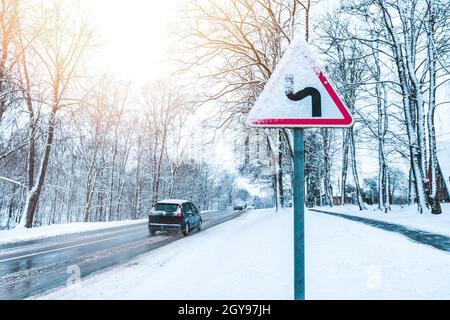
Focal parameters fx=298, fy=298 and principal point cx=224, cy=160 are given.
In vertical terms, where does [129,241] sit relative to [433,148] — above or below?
below

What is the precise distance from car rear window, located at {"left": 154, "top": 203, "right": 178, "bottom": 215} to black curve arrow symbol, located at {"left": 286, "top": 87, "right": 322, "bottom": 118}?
12.1 metres

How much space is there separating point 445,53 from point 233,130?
Answer: 1064 cm

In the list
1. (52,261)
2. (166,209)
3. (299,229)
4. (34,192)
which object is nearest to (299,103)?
(299,229)

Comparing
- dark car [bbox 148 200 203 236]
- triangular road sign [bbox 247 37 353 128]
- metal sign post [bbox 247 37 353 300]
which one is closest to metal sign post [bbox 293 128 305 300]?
metal sign post [bbox 247 37 353 300]

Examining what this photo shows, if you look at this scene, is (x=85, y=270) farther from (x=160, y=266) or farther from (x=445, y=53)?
(x=445, y=53)

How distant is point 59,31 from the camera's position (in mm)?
18500

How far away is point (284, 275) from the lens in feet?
16.4

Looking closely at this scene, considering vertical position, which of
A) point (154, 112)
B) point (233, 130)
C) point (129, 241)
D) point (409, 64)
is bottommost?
point (129, 241)

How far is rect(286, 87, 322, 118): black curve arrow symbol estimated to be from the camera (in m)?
2.44

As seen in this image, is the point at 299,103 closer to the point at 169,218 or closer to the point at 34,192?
the point at 169,218

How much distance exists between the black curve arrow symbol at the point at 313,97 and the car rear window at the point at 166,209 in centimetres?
1208
